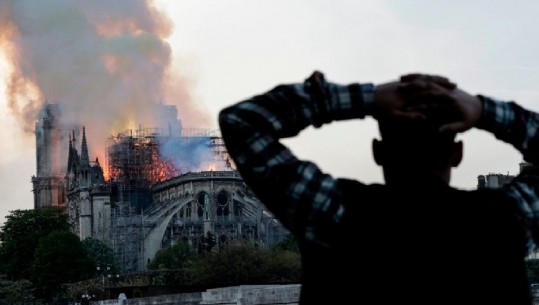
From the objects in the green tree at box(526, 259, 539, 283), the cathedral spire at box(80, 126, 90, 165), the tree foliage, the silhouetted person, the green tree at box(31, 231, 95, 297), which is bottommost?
the silhouetted person

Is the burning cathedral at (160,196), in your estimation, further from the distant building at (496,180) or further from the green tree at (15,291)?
the distant building at (496,180)

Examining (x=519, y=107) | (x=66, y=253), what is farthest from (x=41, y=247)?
(x=519, y=107)

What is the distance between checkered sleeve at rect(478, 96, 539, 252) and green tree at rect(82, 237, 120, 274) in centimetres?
12789

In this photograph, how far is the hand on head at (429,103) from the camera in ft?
14.3

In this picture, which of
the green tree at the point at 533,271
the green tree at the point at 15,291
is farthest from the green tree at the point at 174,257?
the green tree at the point at 533,271

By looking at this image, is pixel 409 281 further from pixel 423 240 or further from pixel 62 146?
pixel 62 146

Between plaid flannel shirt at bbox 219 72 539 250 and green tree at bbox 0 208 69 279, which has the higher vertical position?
green tree at bbox 0 208 69 279

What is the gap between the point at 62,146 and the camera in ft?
650

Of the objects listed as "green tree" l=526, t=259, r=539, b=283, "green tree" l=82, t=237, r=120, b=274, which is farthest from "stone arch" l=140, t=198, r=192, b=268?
"green tree" l=526, t=259, r=539, b=283

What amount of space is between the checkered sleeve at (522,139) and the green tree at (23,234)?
455 feet

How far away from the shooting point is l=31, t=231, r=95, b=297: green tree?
422 ft

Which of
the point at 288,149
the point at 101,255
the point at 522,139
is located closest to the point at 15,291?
the point at 101,255

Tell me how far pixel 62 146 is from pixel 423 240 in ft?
642

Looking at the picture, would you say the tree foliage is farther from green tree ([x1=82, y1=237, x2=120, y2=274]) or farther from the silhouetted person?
the silhouetted person
